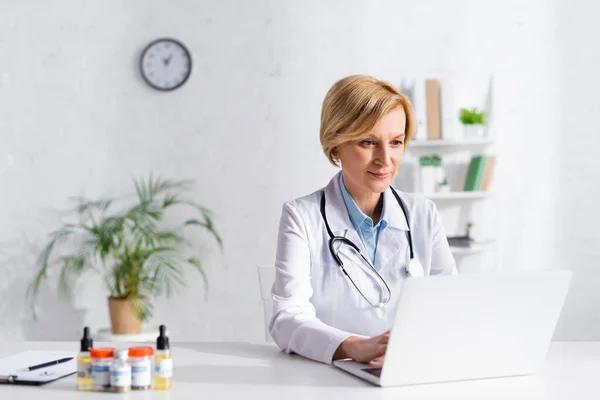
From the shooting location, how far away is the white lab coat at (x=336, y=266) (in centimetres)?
179

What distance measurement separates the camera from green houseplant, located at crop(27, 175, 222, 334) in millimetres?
3789

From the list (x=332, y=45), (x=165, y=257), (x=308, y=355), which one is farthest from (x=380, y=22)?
(x=308, y=355)

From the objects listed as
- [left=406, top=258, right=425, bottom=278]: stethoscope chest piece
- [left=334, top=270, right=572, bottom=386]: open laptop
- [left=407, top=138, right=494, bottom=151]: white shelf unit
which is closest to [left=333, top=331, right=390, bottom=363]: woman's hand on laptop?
[left=334, top=270, right=572, bottom=386]: open laptop

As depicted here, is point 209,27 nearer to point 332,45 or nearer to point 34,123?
point 332,45

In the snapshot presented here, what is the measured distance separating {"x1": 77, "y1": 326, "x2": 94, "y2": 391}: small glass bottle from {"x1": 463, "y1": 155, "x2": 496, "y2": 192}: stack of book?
8.90 feet

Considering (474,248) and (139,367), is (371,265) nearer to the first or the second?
(139,367)

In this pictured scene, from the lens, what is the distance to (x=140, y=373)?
1359mm

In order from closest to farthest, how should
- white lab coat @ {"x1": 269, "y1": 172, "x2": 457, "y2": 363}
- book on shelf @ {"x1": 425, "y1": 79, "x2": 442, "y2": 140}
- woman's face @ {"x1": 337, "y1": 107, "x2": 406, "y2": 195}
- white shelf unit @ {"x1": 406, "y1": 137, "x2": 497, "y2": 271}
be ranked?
1. white lab coat @ {"x1": 269, "y1": 172, "x2": 457, "y2": 363}
2. woman's face @ {"x1": 337, "y1": 107, "x2": 406, "y2": 195}
3. book on shelf @ {"x1": 425, "y1": 79, "x2": 442, "y2": 140}
4. white shelf unit @ {"x1": 406, "y1": 137, "x2": 497, "y2": 271}

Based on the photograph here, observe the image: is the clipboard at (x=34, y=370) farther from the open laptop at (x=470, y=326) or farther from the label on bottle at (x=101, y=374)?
the open laptop at (x=470, y=326)

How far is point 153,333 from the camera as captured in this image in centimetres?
384

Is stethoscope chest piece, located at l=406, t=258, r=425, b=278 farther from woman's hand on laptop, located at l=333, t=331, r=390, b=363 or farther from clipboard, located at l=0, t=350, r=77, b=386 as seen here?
clipboard, located at l=0, t=350, r=77, b=386

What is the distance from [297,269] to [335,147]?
0.36 metres

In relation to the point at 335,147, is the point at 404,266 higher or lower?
lower

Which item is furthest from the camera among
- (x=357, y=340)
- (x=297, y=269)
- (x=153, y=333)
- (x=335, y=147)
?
(x=153, y=333)
